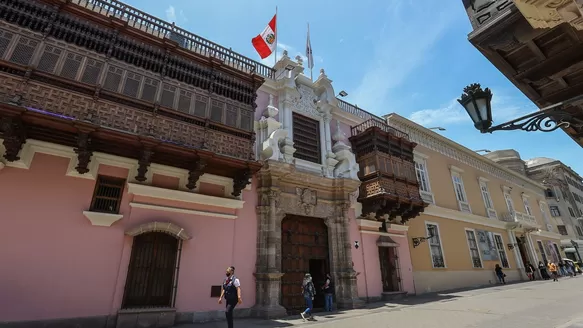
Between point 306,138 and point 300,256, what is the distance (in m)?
5.11

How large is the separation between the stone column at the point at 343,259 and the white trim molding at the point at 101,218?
7.80m

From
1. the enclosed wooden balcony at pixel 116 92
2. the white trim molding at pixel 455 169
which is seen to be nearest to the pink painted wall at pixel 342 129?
the enclosed wooden balcony at pixel 116 92

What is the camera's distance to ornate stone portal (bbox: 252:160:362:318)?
9469mm

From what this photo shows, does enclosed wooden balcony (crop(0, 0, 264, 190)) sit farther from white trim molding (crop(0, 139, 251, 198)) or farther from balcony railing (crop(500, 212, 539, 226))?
balcony railing (crop(500, 212, 539, 226))

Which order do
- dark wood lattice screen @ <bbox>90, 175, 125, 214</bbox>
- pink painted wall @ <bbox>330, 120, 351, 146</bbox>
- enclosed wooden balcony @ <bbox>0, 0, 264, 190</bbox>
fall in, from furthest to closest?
pink painted wall @ <bbox>330, 120, 351, 146</bbox>
dark wood lattice screen @ <bbox>90, 175, 125, 214</bbox>
enclosed wooden balcony @ <bbox>0, 0, 264, 190</bbox>

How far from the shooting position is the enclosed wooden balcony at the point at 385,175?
12.9 metres

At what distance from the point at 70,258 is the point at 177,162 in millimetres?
3485

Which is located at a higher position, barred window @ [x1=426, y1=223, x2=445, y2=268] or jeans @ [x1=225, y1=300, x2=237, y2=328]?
barred window @ [x1=426, y1=223, x2=445, y2=268]

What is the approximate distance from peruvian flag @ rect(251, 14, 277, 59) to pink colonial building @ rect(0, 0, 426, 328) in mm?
1246

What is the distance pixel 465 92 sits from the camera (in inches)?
173

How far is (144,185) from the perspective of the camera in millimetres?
8305

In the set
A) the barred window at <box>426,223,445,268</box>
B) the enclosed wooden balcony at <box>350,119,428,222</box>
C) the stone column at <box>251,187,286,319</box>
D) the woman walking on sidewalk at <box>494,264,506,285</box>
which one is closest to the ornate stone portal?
the stone column at <box>251,187,286,319</box>

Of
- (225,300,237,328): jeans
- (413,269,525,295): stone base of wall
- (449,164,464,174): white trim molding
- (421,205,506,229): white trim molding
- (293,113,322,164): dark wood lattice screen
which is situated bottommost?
(225,300,237,328): jeans

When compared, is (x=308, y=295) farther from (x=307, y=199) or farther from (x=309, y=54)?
(x=309, y=54)
